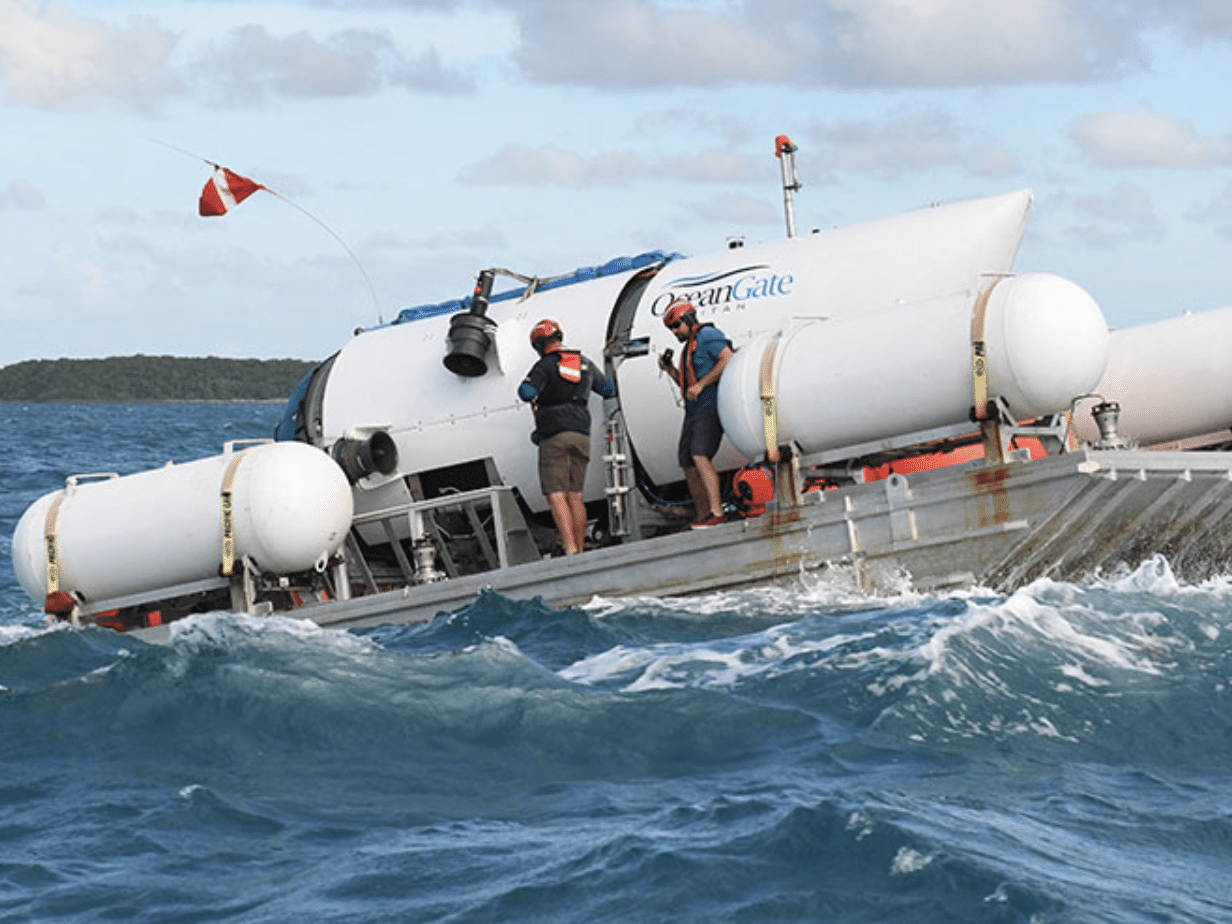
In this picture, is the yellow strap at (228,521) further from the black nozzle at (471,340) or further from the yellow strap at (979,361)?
the yellow strap at (979,361)

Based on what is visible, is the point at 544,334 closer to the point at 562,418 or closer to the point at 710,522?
the point at 562,418

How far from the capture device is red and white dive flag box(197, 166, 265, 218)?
16672 mm

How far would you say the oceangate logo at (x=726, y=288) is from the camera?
1371cm

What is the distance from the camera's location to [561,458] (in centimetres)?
1380

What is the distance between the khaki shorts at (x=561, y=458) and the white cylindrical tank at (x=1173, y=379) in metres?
4.04

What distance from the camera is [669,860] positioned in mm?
7273

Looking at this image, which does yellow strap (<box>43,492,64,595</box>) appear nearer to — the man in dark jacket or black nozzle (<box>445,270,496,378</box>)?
black nozzle (<box>445,270,496,378</box>)

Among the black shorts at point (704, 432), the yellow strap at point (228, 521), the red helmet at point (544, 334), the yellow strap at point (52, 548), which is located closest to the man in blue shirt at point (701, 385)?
the black shorts at point (704, 432)

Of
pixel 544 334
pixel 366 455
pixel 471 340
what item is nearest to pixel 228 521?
pixel 366 455

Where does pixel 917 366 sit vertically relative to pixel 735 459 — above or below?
above

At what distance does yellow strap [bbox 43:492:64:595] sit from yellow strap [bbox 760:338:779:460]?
5805 millimetres

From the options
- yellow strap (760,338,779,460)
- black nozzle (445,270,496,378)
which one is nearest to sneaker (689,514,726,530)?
yellow strap (760,338,779,460)

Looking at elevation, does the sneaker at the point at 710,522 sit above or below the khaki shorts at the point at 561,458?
below

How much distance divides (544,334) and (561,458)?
91 centimetres
